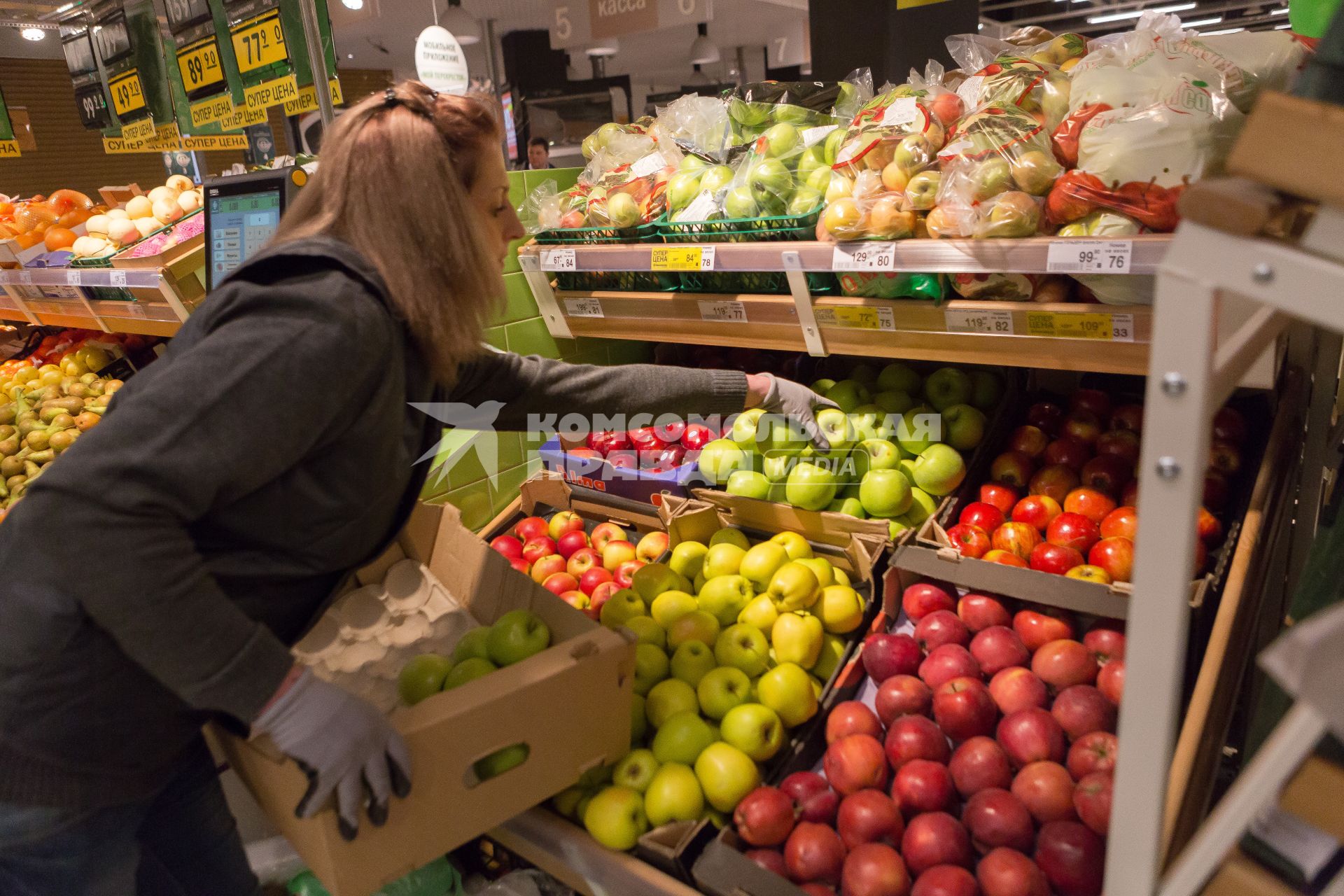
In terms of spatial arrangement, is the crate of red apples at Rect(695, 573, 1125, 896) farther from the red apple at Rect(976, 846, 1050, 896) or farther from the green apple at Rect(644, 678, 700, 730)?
the green apple at Rect(644, 678, 700, 730)

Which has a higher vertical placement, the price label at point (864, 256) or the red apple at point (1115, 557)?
the price label at point (864, 256)

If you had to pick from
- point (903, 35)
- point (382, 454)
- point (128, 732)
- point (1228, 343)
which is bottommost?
point (128, 732)

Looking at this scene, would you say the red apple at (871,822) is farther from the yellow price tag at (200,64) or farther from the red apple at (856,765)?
the yellow price tag at (200,64)

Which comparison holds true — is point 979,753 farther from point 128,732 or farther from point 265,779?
point 128,732

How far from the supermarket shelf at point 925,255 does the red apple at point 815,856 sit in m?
1.03

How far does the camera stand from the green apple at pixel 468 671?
1.37 m

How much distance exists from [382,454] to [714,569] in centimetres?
99

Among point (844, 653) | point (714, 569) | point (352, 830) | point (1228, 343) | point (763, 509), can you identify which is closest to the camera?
point (1228, 343)

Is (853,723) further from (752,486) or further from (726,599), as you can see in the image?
(752,486)

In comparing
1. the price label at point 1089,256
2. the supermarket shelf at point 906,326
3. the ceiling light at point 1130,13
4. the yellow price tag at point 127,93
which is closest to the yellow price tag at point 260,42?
the supermarket shelf at point 906,326

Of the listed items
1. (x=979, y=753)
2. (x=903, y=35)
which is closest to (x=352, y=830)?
(x=979, y=753)

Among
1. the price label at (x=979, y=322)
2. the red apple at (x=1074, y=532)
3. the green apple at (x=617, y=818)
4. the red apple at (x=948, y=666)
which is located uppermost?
the price label at (x=979, y=322)

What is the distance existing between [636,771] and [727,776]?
0.58 feet

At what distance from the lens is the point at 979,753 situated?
1.33 m
